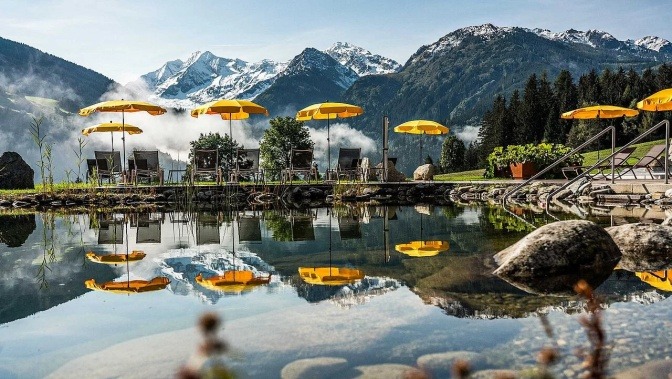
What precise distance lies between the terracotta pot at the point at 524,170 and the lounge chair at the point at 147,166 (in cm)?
1042

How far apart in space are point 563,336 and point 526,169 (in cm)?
1603

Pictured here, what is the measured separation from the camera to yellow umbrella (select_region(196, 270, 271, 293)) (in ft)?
17.6

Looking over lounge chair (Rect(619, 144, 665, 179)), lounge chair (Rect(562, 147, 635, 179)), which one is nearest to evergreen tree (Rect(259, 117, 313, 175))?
lounge chair (Rect(562, 147, 635, 179))

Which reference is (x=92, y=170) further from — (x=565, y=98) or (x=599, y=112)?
(x=565, y=98)

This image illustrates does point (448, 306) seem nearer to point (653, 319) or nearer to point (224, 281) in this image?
point (653, 319)

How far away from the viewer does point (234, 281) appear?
18.7 feet

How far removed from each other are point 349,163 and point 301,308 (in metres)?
14.0

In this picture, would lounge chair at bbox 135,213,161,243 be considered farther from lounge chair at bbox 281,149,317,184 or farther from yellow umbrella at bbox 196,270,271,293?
lounge chair at bbox 281,149,317,184

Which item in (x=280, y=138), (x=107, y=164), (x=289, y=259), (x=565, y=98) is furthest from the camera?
(x=565, y=98)

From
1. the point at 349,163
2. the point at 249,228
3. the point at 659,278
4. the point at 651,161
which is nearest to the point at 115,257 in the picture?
the point at 249,228

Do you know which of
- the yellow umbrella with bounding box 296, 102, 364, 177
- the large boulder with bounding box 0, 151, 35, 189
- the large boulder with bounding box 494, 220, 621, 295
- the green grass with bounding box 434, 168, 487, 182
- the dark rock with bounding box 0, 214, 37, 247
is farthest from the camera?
the green grass with bounding box 434, 168, 487, 182

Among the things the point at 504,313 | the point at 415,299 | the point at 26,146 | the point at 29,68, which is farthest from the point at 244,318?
the point at 29,68

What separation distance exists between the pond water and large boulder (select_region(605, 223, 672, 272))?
736 millimetres

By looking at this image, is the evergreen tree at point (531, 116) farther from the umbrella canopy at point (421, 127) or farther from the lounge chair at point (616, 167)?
the lounge chair at point (616, 167)
